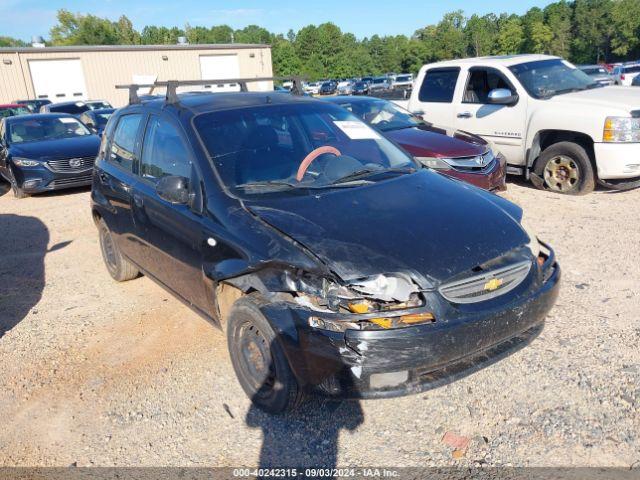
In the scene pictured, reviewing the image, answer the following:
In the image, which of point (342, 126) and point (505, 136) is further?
point (505, 136)

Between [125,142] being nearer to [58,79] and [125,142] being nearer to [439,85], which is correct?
[439,85]

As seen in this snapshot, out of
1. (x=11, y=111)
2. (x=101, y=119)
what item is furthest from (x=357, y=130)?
(x=11, y=111)

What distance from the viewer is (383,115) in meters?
8.17

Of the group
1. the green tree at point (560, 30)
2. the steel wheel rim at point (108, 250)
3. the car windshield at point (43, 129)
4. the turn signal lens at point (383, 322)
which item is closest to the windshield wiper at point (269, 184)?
the turn signal lens at point (383, 322)

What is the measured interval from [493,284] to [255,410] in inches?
62.0

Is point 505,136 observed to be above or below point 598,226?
above

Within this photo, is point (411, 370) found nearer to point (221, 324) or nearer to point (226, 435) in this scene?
point (226, 435)

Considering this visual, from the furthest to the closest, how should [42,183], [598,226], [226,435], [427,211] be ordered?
[42,183] → [598,226] → [427,211] → [226,435]

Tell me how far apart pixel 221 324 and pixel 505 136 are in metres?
6.18

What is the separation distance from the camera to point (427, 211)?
130 inches

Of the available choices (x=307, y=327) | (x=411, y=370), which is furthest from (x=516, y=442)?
(x=307, y=327)

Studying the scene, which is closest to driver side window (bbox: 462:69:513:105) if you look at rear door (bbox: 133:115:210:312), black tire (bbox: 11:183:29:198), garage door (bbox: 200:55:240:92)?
rear door (bbox: 133:115:210:312)

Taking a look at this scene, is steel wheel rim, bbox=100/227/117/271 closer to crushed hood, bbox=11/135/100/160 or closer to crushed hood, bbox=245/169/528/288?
crushed hood, bbox=245/169/528/288

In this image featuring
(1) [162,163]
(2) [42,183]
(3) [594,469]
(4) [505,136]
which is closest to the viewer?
(3) [594,469]
